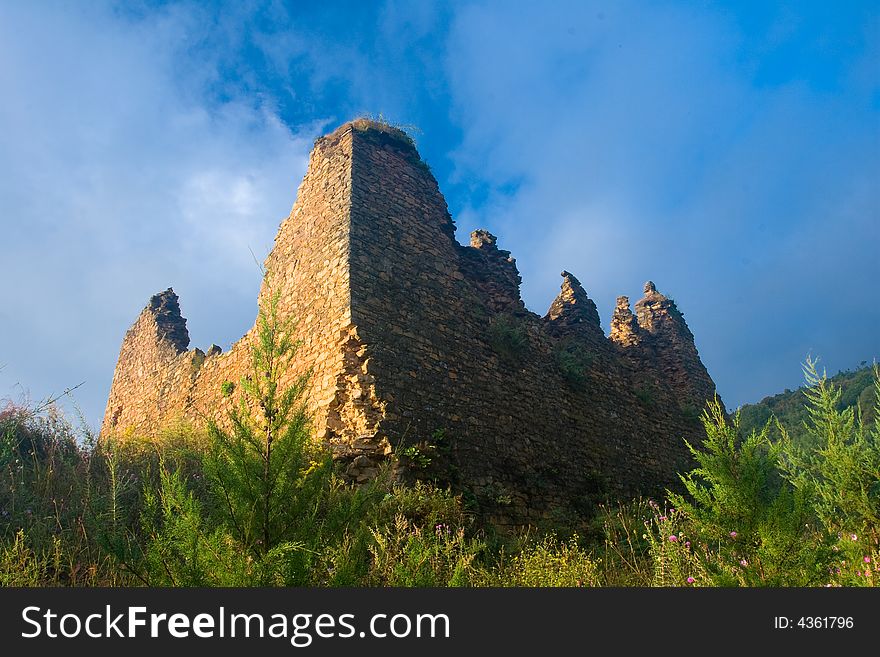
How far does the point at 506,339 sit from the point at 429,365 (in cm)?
204

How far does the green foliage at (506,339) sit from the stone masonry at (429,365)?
24mm

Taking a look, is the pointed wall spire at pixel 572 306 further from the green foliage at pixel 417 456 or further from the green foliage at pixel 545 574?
the green foliage at pixel 545 574

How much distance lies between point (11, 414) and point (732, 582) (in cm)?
809

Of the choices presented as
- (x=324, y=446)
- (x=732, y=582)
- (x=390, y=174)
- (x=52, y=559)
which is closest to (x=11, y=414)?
(x=52, y=559)

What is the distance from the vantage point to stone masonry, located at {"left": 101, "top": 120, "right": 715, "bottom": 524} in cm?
750

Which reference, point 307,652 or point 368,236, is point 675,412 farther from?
point 307,652

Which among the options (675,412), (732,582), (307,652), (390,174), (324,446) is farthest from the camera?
(675,412)

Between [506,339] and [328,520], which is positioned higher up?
[506,339]

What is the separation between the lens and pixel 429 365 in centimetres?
819

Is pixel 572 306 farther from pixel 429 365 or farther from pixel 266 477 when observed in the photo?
pixel 266 477

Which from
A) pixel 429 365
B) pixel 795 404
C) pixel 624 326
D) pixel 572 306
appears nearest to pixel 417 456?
pixel 429 365

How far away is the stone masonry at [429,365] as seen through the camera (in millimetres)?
7496

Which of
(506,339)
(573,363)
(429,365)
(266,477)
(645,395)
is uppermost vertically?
(506,339)

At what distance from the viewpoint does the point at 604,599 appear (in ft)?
9.99
